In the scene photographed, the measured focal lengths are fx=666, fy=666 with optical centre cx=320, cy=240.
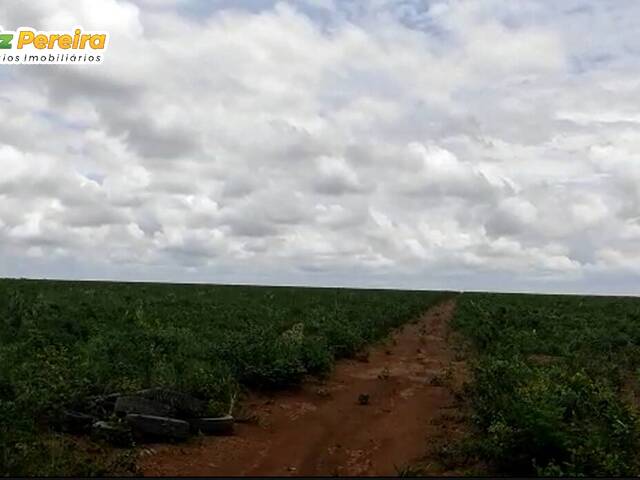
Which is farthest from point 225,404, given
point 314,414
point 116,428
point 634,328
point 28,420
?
point 634,328

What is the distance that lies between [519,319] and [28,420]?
74.8 feet

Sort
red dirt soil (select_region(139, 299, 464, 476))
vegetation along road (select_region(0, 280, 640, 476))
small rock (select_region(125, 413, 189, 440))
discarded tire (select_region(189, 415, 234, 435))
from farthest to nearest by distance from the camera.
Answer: discarded tire (select_region(189, 415, 234, 435))
small rock (select_region(125, 413, 189, 440))
red dirt soil (select_region(139, 299, 464, 476))
vegetation along road (select_region(0, 280, 640, 476))

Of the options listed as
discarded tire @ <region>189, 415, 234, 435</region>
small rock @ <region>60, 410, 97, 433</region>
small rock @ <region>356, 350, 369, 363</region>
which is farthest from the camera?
small rock @ <region>356, 350, 369, 363</region>

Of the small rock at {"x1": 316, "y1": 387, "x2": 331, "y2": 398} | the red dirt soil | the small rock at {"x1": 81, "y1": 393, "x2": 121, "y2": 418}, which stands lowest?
the red dirt soil

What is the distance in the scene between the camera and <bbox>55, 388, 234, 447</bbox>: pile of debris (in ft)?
28.7

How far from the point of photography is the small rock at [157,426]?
8930mm

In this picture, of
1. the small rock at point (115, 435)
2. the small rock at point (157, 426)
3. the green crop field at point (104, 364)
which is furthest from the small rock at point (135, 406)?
the green crop field at point (104, 364)

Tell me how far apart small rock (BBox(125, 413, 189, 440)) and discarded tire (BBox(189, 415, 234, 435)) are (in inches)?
14.9

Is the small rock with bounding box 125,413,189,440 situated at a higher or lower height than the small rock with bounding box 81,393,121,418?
lower

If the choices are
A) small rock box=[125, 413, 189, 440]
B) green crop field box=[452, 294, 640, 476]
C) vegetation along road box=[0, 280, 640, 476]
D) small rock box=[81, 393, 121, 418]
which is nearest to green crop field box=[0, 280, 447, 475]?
vegetation along road box=[0, 280, 640, 476]

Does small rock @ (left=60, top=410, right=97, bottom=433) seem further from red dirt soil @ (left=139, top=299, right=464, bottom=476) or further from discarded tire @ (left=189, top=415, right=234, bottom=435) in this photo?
discarded tire @ (left=189, top=415, right=234, bottom=435)

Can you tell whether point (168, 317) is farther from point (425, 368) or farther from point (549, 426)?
point (549, 426)

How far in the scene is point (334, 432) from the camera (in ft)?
32.9

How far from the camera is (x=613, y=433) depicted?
8.01m
